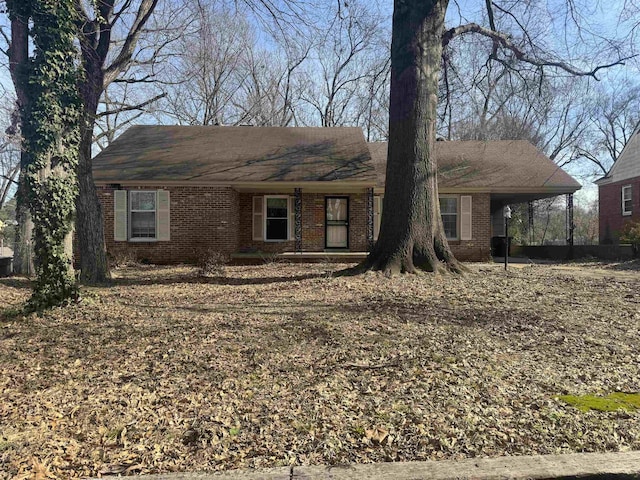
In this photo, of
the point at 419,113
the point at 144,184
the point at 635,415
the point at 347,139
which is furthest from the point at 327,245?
the point at 635,415

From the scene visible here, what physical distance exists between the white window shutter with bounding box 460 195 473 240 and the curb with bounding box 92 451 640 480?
42.7 ft

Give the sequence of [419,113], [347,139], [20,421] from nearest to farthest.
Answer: [20,421] < [419,113] < [347,139]

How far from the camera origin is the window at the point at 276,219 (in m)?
15.5

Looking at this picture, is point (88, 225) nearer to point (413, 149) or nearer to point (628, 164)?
point (413, 149)

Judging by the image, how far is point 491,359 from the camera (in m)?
4.22

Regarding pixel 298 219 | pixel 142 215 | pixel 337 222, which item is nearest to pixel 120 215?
pixel 142 215

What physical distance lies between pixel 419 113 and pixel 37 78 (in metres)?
6.45

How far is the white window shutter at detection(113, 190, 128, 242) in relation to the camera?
1408 cm

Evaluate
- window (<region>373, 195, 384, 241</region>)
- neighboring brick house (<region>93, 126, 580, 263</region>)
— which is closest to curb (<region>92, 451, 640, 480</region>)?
neighboring brick house (<region>93, 126, 580, 263</region>)

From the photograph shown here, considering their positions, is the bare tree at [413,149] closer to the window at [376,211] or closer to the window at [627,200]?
the window at [376,211]

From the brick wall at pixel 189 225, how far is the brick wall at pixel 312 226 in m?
1.32

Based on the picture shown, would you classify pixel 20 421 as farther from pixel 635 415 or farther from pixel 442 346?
pixel 635 415

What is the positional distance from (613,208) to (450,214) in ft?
41.0

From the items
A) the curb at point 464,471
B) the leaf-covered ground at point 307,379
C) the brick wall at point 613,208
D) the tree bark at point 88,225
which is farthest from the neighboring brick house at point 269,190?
the curb at point 464,471
